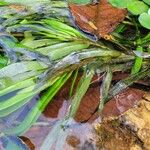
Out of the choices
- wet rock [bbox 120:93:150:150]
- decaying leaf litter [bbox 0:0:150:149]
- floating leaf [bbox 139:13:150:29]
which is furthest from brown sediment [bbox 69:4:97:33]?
wet rock [bbox 120:93:150:150]

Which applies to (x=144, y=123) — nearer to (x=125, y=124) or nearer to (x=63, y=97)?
(x=125, y=124)

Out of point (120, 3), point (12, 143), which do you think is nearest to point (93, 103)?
point (12, 143)

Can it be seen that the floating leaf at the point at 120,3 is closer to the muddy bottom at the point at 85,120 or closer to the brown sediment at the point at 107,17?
the brown sediment at the point at 107,17

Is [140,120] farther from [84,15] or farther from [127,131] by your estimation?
[84,15]

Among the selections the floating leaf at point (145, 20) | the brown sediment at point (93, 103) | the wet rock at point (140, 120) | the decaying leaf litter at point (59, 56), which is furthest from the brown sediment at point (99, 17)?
the wet rock at point (140, 120)

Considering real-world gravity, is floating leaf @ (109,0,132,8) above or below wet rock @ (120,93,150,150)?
above

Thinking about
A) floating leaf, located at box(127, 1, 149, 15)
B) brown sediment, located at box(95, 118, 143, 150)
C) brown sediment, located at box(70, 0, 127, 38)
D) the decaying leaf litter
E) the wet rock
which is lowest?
brown sediment, located at box(95, 118, 143, 150)

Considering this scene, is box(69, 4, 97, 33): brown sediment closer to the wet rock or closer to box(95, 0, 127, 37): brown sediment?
box(95, 0, 127, 37): brown sediment

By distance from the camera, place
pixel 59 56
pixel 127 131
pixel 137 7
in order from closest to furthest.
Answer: pixel 127 131 → pixel 59 56 → pixel 137 7

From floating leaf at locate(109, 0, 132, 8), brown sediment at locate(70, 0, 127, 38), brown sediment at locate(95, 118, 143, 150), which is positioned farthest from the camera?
floating leaf at locate(109, 0, 132, 8)
